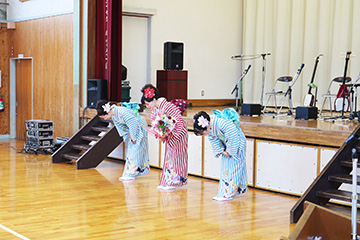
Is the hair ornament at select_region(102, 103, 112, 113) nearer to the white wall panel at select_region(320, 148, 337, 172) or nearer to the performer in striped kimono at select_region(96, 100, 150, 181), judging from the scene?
the performer in striped kimono at select_region(96, 100, 150, 181)

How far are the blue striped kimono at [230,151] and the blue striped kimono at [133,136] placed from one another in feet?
4.98

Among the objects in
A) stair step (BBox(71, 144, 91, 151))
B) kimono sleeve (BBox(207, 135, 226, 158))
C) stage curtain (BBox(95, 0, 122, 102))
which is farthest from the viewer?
stage curtain (BBox(95, 0, 122, 102))

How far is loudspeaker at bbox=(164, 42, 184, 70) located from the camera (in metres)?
11.0

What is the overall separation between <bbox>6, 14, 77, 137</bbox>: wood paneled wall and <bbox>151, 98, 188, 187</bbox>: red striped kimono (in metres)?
4.05

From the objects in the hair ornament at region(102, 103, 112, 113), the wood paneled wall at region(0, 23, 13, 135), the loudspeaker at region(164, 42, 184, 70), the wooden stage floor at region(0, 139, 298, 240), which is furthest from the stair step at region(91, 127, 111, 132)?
the wood paneled wall at region(0, 23, 13, 135)

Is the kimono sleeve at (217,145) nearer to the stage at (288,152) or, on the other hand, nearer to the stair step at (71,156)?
the stage at (288,152)

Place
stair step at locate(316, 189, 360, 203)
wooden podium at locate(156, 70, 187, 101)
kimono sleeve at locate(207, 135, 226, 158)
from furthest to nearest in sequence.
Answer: wooden podium at locate(156, 70, 187, 101)
kimono sleeve at locate(207, 135, 226, 158)
stair step at locate(316, 189, 360, 203)

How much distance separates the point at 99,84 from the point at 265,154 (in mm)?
3882

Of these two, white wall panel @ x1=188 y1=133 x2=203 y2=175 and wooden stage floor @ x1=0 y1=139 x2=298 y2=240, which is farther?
white wall panel @ x1=188 y1=133 x2=203 y2=175

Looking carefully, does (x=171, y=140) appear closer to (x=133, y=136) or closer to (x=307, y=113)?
(x=133, y=136)

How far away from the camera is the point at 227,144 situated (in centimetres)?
575

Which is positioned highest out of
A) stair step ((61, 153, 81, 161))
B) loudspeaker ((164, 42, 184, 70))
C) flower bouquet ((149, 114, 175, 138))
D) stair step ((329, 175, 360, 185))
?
loudspeaker ((164, 42, 184, 70))

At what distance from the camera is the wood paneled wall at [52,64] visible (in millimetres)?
10203

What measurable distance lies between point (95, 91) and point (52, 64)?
1.69 meters
